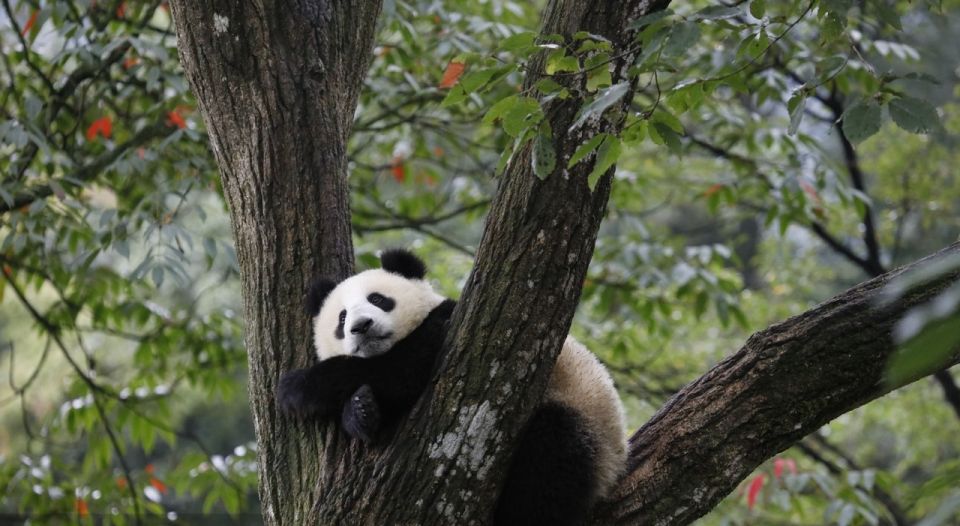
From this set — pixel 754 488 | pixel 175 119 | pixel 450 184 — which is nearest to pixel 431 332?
pixel 175 119

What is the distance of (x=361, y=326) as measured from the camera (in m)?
3.50

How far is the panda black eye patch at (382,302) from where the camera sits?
3.72 metres

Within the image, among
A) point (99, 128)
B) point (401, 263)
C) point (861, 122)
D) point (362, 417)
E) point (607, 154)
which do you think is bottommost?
point (362, 417)

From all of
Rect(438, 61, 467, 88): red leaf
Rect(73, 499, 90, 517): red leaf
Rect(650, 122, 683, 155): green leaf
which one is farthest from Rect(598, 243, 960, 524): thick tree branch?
Rect(73, 499, 90, 517): red leaf

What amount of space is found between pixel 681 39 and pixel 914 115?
0.76 metres

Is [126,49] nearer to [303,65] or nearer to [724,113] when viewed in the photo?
[303,65]

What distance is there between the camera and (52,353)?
13.1 meters

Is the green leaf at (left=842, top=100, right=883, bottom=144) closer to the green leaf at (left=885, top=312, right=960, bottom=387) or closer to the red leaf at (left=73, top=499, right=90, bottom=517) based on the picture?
the green leaf at (left=885, top=312, right=960, bottom=387)

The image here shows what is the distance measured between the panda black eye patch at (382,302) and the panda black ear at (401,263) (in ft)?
0.99

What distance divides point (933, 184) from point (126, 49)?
7.20m

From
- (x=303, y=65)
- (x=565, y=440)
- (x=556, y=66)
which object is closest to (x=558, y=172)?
(x=556, y=66)

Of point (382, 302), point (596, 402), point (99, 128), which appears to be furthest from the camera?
point (99, 128)

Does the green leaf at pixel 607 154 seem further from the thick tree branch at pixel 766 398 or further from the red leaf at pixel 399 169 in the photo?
the red leaf at pixel 399 169

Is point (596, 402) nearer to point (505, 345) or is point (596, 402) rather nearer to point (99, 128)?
point (505, 345)
